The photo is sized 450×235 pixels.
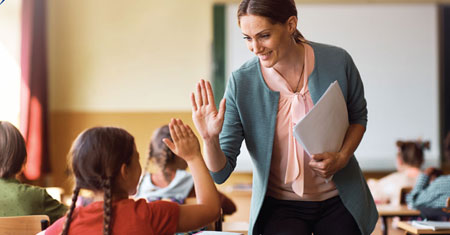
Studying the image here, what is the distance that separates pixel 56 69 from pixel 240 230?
4.46m

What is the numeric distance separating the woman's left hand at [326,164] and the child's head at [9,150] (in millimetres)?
1284

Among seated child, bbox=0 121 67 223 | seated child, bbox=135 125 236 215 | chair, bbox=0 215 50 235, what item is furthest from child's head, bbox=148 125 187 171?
chair, bbox=0 215 50 235

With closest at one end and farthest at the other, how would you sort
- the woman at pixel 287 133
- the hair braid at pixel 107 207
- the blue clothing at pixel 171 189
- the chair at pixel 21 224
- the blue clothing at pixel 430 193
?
1. the hair braid at pixel 107 207
2. the woman at pixel 287 133
3. the chair at pixel 21 224
4. the blue clothing at pixel 171 189
5. the blue clothing at pixel 430 193

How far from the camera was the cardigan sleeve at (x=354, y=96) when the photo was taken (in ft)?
6.30

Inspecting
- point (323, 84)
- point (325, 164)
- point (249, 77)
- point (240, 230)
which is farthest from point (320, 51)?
point (240, 230)

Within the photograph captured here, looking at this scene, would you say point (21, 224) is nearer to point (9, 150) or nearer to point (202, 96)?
point (9, 150)

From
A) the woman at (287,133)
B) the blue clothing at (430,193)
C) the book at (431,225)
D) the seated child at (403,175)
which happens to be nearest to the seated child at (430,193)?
the blue clothing at (430,193)

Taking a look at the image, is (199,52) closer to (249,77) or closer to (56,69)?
(56,69)

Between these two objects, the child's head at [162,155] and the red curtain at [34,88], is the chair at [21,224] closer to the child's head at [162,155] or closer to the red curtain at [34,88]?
the child's head at [162,155]

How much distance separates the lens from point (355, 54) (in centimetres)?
650

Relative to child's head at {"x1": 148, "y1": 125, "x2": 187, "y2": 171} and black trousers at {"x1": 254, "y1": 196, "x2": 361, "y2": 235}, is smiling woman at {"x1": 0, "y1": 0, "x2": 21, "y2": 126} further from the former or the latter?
black trousers at {"x1": 254, "y1": 196, "x2": 361, "y2": 235}

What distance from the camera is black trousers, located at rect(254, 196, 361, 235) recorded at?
6.04ft

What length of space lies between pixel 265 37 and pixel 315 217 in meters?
0.60

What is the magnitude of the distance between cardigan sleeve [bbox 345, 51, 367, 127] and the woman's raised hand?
0.48 m
